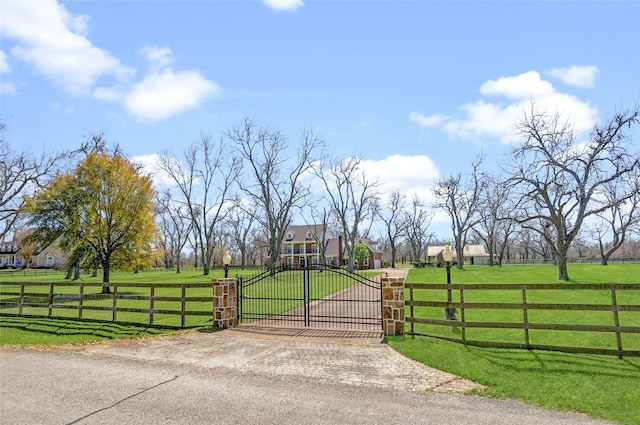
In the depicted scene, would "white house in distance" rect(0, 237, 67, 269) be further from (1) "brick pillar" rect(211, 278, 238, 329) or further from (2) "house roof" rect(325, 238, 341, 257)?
(1) "brick pillar" rect(211, 278, 238, 329)

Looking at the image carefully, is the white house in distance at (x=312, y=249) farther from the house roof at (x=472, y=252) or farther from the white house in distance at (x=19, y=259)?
the white house in distance at (x=19, y=259)

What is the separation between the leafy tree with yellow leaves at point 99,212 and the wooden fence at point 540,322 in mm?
17697

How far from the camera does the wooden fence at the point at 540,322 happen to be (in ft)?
23.7

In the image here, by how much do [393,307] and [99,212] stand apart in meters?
19.9

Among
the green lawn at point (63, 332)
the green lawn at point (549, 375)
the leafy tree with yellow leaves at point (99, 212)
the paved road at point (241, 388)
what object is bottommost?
the green lawn at point (63, 332)

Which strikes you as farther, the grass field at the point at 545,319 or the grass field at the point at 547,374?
the grass field at the point at 545,319

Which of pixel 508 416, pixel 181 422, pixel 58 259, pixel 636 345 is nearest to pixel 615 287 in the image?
pixel 636 345

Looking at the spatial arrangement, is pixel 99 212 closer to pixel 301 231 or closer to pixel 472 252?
pixel 301 231

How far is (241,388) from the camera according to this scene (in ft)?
19.5

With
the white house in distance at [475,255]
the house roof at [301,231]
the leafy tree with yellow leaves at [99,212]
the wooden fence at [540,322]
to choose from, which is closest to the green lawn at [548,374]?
the wooden fence at [540,322]

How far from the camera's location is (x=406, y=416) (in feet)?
15.8

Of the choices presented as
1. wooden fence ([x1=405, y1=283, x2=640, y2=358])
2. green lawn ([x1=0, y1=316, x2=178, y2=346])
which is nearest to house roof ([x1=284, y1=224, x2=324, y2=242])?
wooden fence ([x1=405, y1=283, x2=640, y2=358])

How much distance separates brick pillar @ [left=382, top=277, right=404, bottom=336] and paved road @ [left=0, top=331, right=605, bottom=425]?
78 cm

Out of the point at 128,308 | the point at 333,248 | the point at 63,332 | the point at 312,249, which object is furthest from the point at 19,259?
the point at 128,308
